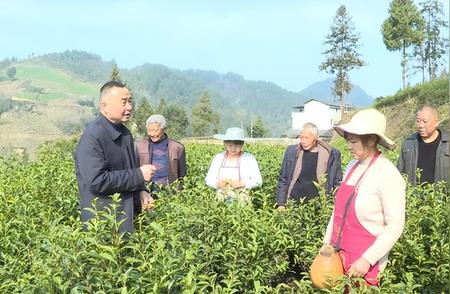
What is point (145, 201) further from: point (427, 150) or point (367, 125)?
point (427, 150)

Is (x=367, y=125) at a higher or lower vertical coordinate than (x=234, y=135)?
higher

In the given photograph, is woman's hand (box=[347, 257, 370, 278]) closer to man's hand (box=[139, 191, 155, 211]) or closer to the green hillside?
man's hand (box=[139, 191, 155, 211])

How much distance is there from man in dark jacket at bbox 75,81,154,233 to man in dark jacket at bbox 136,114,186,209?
239 centimetres

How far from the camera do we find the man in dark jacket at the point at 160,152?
6895 mm

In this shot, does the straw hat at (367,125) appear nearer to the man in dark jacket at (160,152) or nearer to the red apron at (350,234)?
the red apron at (350,234)

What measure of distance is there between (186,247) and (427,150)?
402 centimetres

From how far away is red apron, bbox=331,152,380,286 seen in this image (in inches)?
131

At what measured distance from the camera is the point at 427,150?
259 inches

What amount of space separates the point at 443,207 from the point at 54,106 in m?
179

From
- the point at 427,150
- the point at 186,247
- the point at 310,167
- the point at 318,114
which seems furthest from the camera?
the point at 318,114

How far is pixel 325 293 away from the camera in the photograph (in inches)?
133

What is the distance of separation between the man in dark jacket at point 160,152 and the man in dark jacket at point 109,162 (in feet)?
7.85

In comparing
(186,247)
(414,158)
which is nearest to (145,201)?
(186,247)

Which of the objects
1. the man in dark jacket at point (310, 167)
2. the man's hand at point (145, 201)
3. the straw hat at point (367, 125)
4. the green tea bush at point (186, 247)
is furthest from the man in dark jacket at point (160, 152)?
the straw hat at point (367, 125)
